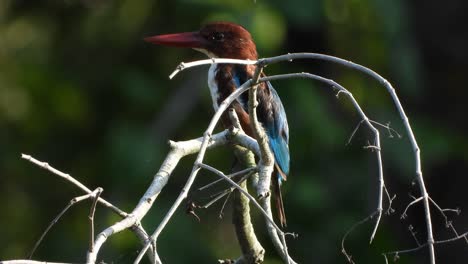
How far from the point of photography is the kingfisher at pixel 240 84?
3.44m

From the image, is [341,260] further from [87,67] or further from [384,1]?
[87,67]

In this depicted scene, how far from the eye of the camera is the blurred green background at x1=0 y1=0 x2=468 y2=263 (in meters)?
5.47

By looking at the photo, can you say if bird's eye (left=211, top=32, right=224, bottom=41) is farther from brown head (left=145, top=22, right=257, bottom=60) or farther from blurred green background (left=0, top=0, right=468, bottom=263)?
blurred green background (left=0, top=0, right=468, bottom=263)

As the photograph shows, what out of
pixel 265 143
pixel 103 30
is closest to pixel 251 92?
pixel 265 143

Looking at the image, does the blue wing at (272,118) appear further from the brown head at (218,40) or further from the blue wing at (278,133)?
the brown head at (218,40)

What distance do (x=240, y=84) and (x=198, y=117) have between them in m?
2.42

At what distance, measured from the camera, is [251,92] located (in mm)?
2195


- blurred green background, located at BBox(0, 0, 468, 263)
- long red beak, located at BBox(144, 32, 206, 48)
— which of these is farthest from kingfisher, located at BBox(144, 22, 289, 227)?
blurred green background, located at BBox(0, 0, 468, 263)

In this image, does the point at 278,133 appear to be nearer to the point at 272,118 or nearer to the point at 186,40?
the point at 272,118

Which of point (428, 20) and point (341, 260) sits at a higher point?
point (428, 20)

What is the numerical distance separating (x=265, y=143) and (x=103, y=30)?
4.04 m

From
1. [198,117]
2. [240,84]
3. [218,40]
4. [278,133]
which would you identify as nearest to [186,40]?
[218,40]

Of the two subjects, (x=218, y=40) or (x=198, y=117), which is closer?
(x=218, y=40)

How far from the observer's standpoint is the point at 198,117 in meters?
5.96
